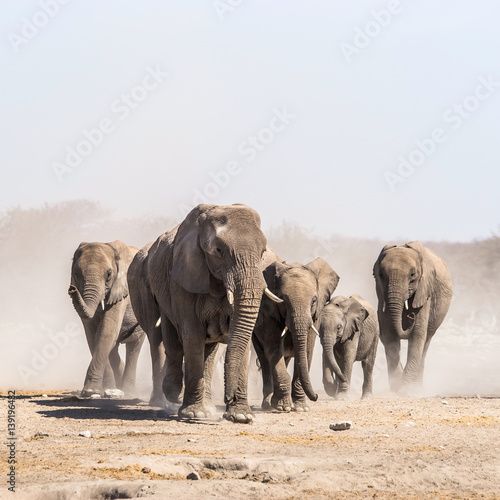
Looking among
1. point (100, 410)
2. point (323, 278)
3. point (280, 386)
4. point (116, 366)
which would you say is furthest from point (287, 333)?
point (116, 366)

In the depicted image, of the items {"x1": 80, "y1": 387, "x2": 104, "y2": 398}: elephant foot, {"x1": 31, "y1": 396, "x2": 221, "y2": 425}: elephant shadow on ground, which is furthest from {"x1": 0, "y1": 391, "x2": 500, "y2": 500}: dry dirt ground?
{"x1": 80, "y1": 387, "x2": 104, "y2": 398}: elephant foot

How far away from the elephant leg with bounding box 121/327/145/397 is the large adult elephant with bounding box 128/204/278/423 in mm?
5772

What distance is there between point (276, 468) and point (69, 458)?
5.73 feet

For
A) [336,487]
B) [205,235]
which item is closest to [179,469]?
[336,487]

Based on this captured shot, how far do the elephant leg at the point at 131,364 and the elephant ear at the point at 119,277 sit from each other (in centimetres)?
225

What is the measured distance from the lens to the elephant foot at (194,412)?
36.2 ft

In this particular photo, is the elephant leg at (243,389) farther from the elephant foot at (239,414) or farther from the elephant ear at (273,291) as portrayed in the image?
the elephant ear at (273,291)

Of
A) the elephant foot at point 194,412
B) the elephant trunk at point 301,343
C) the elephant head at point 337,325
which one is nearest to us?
the elephant foot at point 194,412

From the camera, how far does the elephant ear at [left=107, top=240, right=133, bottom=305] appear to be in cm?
1631

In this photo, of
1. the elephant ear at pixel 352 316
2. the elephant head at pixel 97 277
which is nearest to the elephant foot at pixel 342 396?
the elephant ear at pixel 352 316

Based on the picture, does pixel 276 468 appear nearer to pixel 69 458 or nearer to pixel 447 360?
pixel 69 458

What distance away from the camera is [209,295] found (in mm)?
11094

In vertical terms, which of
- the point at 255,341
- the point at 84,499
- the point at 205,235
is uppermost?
the point at 205,235

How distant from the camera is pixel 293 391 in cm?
1213
